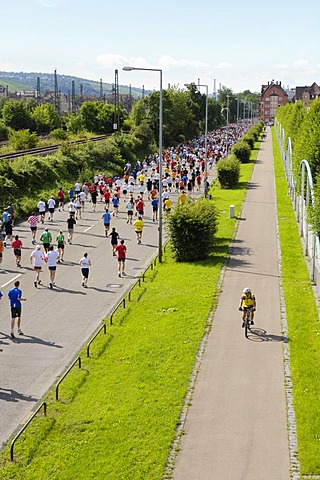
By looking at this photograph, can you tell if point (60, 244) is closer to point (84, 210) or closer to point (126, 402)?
point (126, 402)

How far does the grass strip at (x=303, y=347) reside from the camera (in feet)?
37.0

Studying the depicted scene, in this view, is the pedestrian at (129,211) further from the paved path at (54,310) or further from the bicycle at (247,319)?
the bicycle at (247,319)

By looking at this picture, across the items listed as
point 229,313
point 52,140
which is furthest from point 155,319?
point 52,140

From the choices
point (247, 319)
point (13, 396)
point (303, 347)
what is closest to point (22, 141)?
point (247, 319)

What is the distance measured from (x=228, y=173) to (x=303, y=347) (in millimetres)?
34068

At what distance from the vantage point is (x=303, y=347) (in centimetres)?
1603

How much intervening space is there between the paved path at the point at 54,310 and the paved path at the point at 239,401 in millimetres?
3362

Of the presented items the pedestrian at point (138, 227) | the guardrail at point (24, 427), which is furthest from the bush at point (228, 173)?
the guardrail at point (24, 427)

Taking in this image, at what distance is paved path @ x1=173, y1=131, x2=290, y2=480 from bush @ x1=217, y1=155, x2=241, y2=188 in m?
27.2

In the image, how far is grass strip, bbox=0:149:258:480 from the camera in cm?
1080

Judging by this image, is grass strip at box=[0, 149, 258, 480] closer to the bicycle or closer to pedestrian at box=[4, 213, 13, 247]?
the bicycle

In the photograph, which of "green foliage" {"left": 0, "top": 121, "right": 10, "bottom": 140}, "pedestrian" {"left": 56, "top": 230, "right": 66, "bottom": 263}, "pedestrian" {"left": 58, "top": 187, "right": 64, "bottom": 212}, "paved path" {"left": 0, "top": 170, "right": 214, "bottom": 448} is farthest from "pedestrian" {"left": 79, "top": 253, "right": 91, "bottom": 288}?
"green foliage" {"left": 0, "top": 121, "right": 10, "bottom": 140}

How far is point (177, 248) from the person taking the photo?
25953mm

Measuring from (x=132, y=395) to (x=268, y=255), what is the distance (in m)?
14.1
